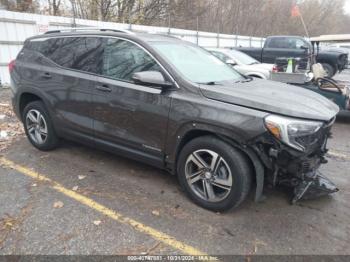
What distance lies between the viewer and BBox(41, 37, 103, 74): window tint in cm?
389

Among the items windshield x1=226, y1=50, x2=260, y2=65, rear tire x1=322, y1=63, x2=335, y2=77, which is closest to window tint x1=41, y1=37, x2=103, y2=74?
windshield x1=226, y1=50, x2=260, y2=65

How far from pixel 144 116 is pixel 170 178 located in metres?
0.98

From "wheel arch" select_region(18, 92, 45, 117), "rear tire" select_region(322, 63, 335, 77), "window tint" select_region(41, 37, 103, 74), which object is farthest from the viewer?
"rear tire" select_region(322, 63, 335, 77)

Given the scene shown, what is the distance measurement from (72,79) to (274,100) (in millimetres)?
2557

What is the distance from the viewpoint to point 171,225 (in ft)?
9.82

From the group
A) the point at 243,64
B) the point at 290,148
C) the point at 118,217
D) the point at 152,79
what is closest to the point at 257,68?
the point at 243,64

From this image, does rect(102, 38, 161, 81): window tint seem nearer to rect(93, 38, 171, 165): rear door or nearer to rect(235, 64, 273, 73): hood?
rect(93, 38, 171, 165): rear door

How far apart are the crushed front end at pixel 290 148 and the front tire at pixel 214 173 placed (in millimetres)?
245

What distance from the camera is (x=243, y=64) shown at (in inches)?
389

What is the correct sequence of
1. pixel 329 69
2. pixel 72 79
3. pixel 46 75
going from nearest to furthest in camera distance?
pixel 72 79
pixel 46 75
pixel 329 69

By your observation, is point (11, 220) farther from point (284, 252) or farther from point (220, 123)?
point (284, 252)

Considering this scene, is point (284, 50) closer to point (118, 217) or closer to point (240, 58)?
point (240, 58)

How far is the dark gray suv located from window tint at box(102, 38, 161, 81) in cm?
1

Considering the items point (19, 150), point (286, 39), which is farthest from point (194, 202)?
point (286, 39)
